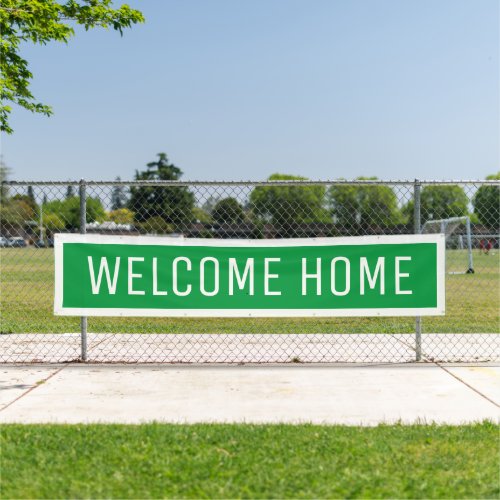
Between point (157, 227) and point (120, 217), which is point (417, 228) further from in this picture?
point (157, 227)

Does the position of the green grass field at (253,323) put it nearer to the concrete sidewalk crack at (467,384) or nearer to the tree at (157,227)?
the tree at (157,227)

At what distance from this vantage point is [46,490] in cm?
354

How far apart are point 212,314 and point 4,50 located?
5.12 m

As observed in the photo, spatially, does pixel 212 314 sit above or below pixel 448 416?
above

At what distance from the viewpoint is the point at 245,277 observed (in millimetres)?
7012

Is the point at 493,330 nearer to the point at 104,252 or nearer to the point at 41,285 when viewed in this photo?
the point at 104,252

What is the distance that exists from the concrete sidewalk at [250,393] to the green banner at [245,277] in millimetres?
621

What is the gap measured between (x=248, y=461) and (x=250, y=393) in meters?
1.86

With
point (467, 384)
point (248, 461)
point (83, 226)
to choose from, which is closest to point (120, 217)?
point (83, 226)

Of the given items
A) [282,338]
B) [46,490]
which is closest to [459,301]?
[282,338]

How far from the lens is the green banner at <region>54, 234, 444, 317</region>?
699cm

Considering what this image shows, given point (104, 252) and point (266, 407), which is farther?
point (104, 252)

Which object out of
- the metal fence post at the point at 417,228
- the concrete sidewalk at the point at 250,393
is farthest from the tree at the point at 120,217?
the metal fence post at the point at 417,228

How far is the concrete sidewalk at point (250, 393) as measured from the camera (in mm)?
5078
